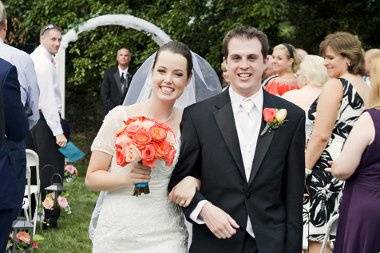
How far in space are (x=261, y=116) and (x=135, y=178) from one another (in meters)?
0.67

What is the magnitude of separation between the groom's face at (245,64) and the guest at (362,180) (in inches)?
37.5

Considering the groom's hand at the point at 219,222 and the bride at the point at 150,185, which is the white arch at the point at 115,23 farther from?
the groom's hand at the point at 219,222

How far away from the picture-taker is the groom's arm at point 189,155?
3.79 meters

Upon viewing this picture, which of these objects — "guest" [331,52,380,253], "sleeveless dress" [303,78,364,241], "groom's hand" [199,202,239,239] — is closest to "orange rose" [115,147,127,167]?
"groom's hand" [199,202,239,239]

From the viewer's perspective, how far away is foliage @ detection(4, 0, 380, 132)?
1536cm

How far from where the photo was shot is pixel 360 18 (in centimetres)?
1600

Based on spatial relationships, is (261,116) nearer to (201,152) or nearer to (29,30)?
(201,152)

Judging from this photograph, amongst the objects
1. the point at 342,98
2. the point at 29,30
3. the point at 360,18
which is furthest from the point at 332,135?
the point at 29,30

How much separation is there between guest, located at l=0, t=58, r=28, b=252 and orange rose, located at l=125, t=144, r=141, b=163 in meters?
1.56

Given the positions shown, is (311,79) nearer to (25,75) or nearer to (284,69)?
(284,69)

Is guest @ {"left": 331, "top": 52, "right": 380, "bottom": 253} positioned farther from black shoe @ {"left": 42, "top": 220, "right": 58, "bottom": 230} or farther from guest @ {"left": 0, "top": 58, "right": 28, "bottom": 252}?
black shoe @ {"left": 42, "top": 220, "right": 58, "bottom": 230}

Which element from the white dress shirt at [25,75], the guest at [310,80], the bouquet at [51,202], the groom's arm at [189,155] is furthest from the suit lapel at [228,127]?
the bouquet at [51,202]

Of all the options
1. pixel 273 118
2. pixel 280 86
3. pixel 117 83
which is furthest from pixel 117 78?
pixel 273 118

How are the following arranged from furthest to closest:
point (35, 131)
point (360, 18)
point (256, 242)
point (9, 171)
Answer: point (360, 18) → point (35, 131) → point (9, 171) → point (256, 242)
